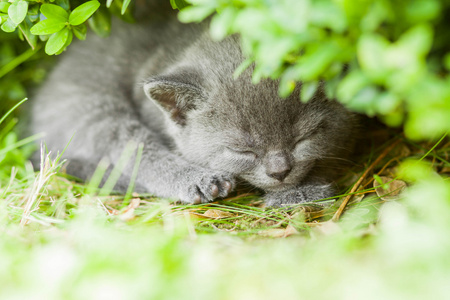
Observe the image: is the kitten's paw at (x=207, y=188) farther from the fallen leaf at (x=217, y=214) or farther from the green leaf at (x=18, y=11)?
the green leaf at (x=18, y=11)

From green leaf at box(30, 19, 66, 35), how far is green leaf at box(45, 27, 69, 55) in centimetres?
3

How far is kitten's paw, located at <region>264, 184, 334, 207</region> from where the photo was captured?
1862 millimetres

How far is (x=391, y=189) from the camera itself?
5.95ft

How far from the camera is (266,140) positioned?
172 cm

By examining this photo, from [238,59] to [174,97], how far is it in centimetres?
36

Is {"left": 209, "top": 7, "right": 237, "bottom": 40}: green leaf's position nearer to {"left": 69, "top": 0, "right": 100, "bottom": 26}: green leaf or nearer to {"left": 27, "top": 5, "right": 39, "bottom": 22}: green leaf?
{"left": 69, "top": 0, "right": 100, "bottom": 26}: green leaf

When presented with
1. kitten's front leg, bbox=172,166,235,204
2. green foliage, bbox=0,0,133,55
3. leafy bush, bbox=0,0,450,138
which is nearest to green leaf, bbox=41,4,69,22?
green foliage, bbox=0,0,133,55

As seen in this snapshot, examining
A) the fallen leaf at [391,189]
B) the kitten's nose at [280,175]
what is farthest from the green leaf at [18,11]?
the fallen leaf at [391,189]

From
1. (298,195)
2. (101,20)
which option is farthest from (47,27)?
(298,195)

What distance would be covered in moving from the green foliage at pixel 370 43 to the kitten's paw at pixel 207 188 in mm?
766

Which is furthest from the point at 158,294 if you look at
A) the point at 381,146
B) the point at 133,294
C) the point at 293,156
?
the point at 381,146

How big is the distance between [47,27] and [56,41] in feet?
0.23

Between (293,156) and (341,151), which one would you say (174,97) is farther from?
(341,151)

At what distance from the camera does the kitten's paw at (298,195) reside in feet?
6.11
